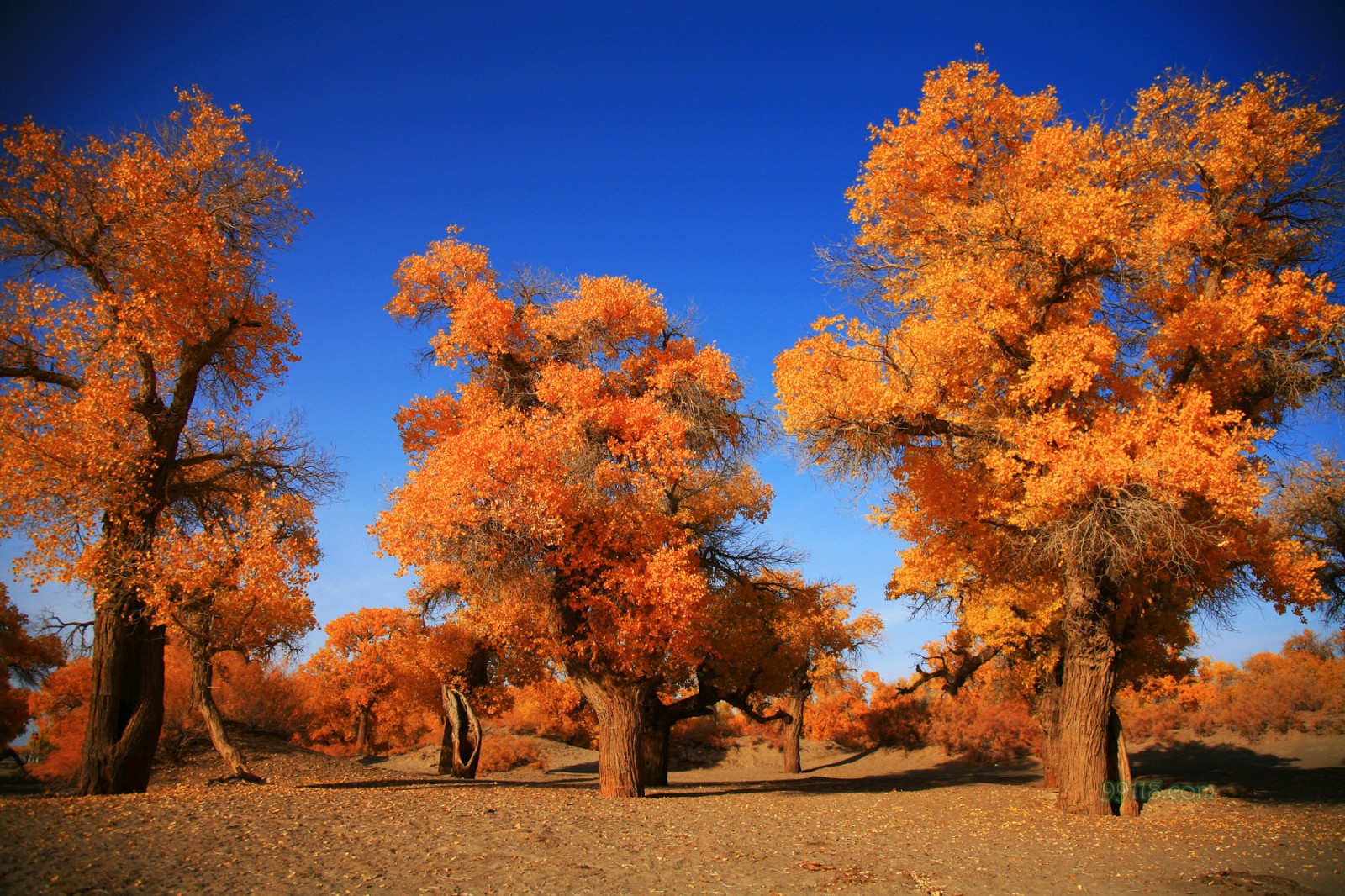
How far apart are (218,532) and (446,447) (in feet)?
11.9

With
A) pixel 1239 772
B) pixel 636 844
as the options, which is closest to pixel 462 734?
pixel 636 844

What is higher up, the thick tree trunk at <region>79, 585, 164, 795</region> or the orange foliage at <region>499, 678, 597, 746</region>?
the thick tree trunk at <region>79, 585, 164, 795</region>

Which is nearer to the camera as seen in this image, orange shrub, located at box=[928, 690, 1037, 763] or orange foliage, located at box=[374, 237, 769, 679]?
orange foliage, located at box=[374, 237, 769, 679]

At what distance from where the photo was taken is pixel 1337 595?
62.2 ft

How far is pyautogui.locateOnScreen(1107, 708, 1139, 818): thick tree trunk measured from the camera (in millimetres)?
11305

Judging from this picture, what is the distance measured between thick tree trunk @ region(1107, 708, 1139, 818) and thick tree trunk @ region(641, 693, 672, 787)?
30.6 feet

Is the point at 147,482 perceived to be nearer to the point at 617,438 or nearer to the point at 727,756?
the point at 617,438

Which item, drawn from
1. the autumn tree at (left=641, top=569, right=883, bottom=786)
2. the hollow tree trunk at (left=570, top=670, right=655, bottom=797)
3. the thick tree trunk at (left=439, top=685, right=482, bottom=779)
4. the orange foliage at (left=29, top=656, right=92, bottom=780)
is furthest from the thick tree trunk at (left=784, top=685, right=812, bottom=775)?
the orange foliage at (left=29, top=656, right=92, bottom=780)

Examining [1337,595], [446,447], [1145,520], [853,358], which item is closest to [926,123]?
[853,358]

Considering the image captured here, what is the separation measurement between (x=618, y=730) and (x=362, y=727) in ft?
69.2

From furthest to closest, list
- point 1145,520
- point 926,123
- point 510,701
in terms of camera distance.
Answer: point 510,701
point 926,123
point 1145,520

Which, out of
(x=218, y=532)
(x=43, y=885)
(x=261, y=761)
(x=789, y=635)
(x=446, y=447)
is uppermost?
(x=446, y=447)

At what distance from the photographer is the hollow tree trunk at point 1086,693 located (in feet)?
36.9

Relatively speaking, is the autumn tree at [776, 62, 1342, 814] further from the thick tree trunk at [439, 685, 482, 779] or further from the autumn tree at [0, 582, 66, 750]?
the autumn tree at [0, 582, 66, 750]
